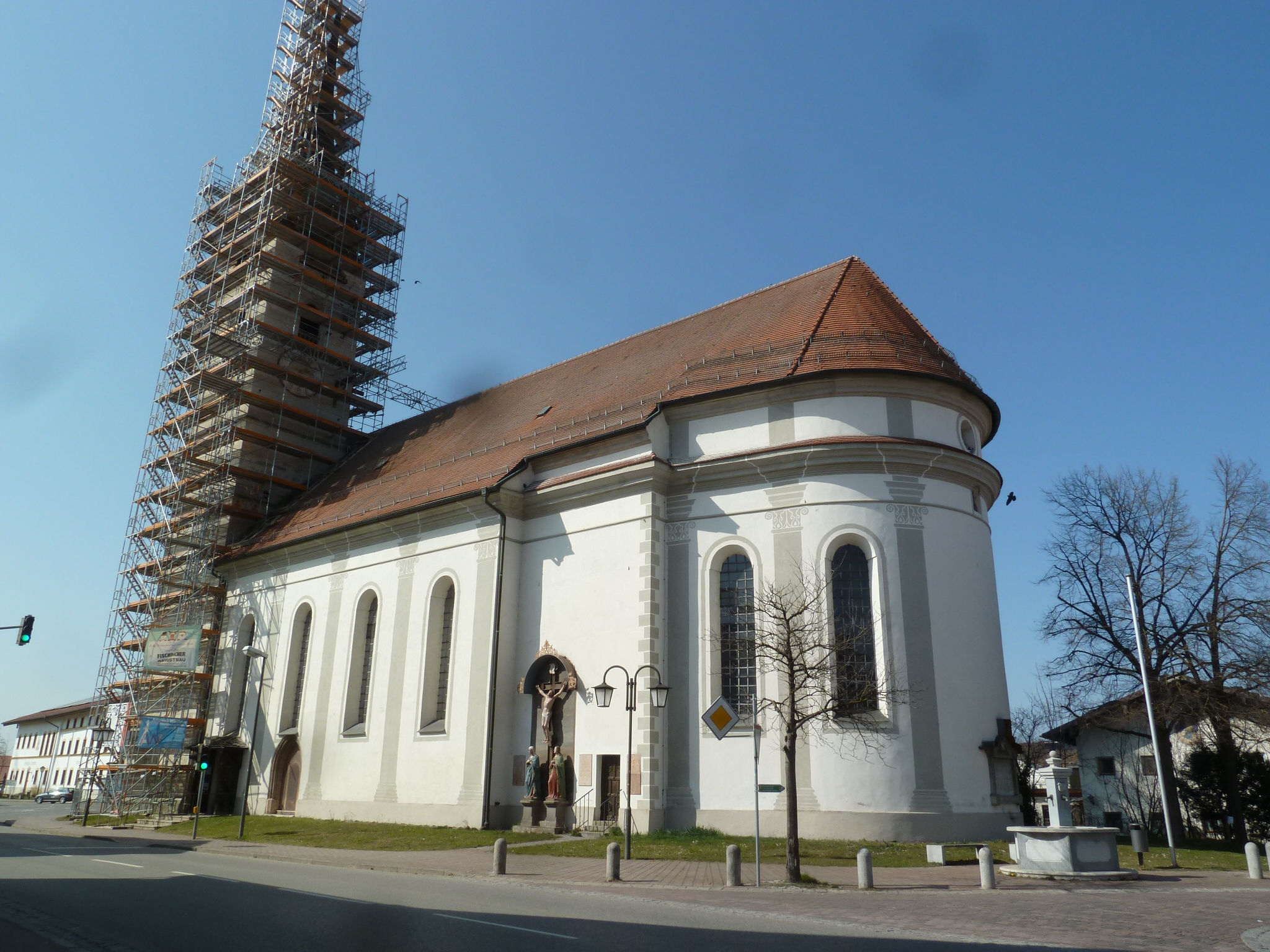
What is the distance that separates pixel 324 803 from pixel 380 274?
24.4 meters

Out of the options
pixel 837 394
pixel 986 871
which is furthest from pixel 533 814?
pixel 837 394

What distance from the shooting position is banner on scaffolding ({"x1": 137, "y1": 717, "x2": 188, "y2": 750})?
105 feet

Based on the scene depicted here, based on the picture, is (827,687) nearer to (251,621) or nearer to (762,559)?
(762,559)

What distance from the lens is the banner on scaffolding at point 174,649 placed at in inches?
1303

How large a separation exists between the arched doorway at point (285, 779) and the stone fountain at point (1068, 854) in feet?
75.1

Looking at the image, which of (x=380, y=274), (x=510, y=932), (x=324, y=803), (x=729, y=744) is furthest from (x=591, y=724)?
(x=380, y=274)

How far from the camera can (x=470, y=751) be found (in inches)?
942

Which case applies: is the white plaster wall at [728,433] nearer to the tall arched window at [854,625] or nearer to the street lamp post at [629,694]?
the tall arched window at [854,625]

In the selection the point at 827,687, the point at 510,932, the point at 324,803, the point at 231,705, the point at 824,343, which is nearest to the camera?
the point at 510,932

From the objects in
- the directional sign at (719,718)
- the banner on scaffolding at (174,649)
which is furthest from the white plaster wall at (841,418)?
the banner on scaffolding at (174,649)

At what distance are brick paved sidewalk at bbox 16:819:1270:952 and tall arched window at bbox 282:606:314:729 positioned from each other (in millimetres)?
13052

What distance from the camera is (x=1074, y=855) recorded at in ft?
48.2

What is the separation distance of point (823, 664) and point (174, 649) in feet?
85.0

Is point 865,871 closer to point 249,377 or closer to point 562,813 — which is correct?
point 562,813
